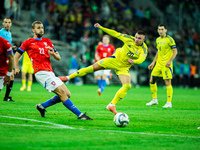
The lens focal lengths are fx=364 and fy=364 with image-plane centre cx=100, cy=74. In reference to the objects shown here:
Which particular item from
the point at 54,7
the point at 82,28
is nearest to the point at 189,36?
the point at 82,28

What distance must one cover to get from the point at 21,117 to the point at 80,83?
2196 centimetres

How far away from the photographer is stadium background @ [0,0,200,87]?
29.3 m

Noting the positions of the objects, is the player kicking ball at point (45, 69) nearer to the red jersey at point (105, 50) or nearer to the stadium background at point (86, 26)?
the red jersey at point (105, 50)

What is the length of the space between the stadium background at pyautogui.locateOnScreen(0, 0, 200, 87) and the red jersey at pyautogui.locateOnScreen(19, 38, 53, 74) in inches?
749

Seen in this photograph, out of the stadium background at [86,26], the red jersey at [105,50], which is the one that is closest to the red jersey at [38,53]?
the red jersey at [105,50]

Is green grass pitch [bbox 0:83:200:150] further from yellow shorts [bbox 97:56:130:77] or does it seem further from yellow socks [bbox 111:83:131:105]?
yellow shorts [bbox 97:56:130:77]

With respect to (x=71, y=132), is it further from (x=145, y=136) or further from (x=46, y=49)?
(x=46, y=49)

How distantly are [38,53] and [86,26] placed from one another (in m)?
21.4

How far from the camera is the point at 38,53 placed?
28.5 ft

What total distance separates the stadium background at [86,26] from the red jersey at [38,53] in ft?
62.4

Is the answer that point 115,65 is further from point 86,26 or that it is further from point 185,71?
point 185,71

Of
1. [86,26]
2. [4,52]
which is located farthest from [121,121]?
[86,26]

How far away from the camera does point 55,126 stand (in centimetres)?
760

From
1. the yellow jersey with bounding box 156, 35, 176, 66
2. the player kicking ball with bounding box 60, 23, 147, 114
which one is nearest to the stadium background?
the yellow jersey with bounding box 156, 35, 176, 66
